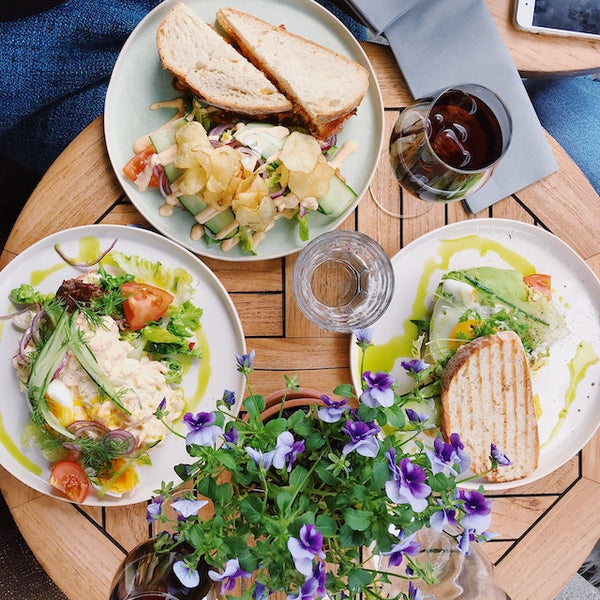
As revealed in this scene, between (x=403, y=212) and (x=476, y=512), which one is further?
(x=403, y=212)

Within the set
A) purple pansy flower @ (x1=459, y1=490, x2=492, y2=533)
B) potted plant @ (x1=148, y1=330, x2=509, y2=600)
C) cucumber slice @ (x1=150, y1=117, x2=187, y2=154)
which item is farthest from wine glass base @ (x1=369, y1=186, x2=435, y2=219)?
purple pansy flower @ (x1=459, y1=490, x2=492, y2=533)

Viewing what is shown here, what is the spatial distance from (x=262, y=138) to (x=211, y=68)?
0.20m

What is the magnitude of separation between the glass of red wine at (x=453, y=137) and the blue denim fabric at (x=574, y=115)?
67 centimetres

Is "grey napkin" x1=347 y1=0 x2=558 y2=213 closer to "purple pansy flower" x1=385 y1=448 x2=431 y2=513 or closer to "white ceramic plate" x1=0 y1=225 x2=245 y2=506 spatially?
"white ceramic plate" x1=0 y1=225 x2=245 y2=506

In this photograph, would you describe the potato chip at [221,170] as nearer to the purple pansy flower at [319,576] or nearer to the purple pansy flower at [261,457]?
the purple pansy flower at [261,457]

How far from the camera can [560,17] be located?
1574 millimetres

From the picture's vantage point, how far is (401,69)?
1.54m

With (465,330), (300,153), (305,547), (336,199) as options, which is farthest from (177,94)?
(305,547)

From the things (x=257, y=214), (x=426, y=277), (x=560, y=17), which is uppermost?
(x=560, y=17)

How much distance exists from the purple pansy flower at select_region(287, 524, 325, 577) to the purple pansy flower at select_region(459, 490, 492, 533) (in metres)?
0.22

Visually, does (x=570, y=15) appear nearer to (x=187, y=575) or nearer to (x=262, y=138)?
(x=262, y=138)

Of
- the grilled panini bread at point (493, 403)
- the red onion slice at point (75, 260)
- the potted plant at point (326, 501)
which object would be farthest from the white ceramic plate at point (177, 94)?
the potted plant at point (326, 501)

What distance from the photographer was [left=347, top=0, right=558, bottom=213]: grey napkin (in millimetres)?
1543

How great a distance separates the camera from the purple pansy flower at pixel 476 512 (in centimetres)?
89
